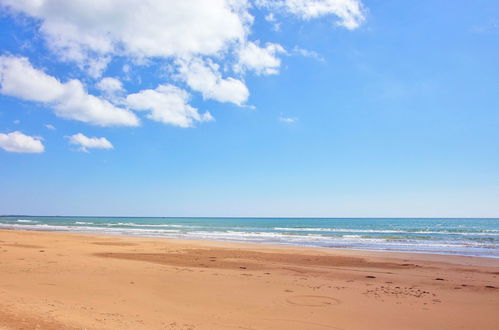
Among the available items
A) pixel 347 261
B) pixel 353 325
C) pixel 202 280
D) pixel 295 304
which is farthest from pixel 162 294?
pixel 347 261

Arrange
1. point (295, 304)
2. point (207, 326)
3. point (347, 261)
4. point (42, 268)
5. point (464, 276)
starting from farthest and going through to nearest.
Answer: point (347, 261)
point (464, 276)
point (42, 268)
point (295, 304)
point (207, 326)

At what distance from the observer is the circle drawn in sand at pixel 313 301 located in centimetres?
712

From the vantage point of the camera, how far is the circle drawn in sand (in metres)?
7.12

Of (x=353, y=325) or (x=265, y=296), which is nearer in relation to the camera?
(x=353, y=325)

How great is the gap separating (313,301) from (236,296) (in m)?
1.75

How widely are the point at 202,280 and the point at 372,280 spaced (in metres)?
5.19

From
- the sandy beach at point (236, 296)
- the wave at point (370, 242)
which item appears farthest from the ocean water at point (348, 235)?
the sandy beach at point (236, 296)

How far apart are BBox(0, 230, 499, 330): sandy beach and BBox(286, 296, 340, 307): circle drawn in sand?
0.02m

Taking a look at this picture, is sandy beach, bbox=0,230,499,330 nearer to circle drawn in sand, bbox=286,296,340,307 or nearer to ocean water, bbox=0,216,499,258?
circle drawn in sand, bbox=286,296,340,307

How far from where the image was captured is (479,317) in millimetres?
6586

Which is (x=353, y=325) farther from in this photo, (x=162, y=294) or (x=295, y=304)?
(x=162, y=294)

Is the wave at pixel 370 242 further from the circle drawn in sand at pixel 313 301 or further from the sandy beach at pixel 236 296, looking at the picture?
the circle drawn in sand at pixel 313 301

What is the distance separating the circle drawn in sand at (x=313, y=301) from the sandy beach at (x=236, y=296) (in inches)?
0.9

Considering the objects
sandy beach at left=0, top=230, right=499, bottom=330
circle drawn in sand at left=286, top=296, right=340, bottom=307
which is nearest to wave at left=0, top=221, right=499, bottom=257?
sandy beach at left=0, top=230, right=499, bottom=330
